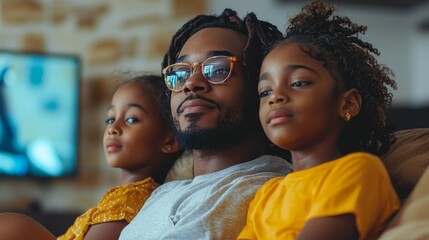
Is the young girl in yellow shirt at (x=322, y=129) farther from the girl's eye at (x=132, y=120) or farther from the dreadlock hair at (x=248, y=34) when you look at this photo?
the girl's eye at (x=132, y=120)

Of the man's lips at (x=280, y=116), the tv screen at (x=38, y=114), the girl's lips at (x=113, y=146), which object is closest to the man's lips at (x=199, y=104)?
the man's lips at (x=280, y=116)

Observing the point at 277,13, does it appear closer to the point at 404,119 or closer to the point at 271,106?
the point at 404,119

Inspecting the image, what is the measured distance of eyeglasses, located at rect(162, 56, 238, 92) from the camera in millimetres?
1436

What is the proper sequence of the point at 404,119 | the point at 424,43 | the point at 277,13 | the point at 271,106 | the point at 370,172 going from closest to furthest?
1. the point at 370,172
2. the point at 271,106
3. the point at 404,119
4. the point at 277,13
5. the point at 424,43

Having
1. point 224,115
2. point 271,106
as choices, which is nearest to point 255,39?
point 224,115

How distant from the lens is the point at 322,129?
1.19 metres

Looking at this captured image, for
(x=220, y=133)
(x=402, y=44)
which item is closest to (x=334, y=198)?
(x=220, y=133)

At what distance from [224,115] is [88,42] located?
2792mm

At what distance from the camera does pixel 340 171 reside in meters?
1.07

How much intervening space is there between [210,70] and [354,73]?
12.7 inches

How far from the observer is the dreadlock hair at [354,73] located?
4.02 feet

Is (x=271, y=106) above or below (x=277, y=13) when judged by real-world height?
below

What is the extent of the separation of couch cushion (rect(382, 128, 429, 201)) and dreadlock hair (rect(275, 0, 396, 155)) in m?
0.02

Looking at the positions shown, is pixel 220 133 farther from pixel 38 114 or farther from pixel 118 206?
pixel 38 114
